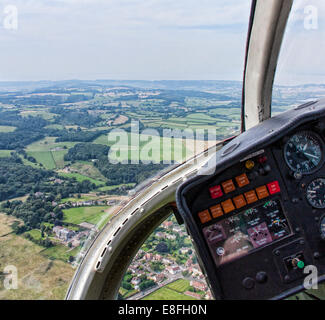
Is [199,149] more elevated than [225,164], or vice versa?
[199,149]

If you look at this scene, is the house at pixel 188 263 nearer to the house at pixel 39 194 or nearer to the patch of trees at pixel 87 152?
the patch of trees at pixel 87 152

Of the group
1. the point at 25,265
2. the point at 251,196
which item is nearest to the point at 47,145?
the point at 25,265

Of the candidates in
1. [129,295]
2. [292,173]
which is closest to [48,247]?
[129,295]

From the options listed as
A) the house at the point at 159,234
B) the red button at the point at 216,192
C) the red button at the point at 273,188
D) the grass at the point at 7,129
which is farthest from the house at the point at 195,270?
the grass at the point at 7,129

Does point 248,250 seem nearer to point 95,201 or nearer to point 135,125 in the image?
point 95,201

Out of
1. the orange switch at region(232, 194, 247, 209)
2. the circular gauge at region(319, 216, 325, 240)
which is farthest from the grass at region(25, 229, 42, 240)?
the circular gauge at region(319, 216, 325, 240)

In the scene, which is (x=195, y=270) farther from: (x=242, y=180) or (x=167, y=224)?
(x=242, y=180)

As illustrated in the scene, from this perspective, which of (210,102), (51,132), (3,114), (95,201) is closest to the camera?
(95,201)
